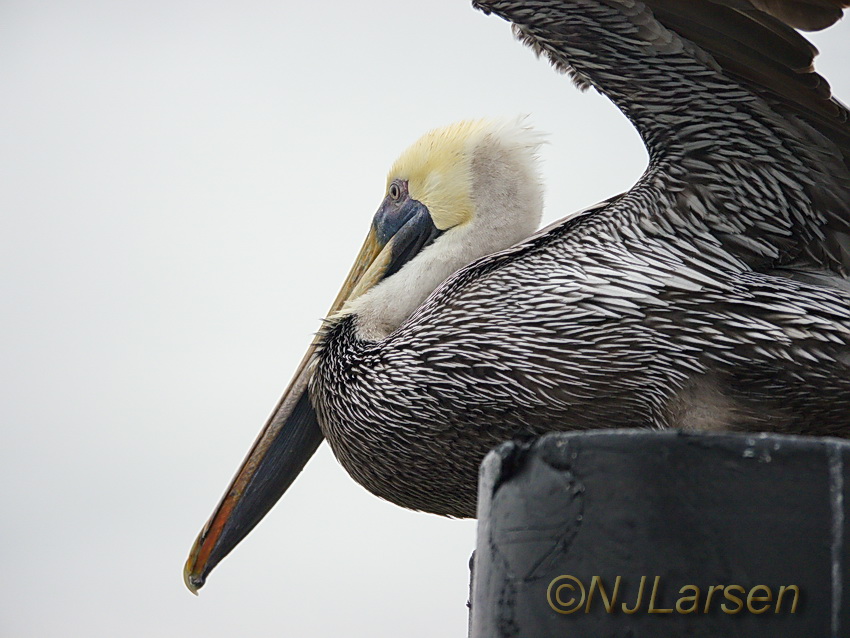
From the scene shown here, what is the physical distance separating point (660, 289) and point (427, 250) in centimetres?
95

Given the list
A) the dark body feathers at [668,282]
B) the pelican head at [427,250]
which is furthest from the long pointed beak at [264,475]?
the dark body feathers at [668,282]

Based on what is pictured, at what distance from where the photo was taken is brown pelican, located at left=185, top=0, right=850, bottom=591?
2.74m

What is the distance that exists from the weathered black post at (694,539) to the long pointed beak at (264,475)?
6.28 ft

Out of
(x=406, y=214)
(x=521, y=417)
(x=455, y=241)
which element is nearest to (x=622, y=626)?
(x=521, y=417)

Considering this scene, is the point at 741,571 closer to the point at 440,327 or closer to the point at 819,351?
the point at 819,351

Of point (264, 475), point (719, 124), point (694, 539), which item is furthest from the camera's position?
point (264, 475)

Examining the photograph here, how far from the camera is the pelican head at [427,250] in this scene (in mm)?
3391

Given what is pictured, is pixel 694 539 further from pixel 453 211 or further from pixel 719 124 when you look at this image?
pixel 453 211

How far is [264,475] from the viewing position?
11.2 ft

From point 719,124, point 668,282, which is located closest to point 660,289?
point 668,282

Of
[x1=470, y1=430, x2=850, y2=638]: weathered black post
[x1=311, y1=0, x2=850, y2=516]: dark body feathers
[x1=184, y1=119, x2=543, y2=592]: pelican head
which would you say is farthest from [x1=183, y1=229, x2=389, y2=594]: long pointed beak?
[x1=470, y1=430, x2=850, y2=638]: weathered black post

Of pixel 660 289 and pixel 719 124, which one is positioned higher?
pixel 719 124

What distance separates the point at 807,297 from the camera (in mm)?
2797

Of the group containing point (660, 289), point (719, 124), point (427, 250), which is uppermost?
point (719, 124)
